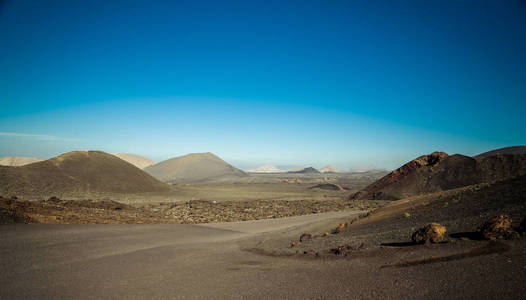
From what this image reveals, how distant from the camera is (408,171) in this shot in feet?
112

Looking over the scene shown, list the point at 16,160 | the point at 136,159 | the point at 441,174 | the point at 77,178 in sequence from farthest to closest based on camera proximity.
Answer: the point at 136,159, the point at 16,160, the point at 77,178, the point at 441,174

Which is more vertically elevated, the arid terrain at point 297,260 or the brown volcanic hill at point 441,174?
the brown volcanic hill at point 441,174

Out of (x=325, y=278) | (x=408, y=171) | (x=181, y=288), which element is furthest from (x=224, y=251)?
(x=408, y=171)

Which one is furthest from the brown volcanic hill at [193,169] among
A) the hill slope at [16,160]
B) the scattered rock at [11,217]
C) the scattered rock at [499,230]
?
the scattered rock at [499,230]

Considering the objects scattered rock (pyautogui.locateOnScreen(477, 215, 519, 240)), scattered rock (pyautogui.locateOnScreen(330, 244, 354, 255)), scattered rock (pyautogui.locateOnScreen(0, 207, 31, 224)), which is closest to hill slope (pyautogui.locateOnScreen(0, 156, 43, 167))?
scattered rock (pyautogui.locateOnScreen(0, 207, 31, 224))

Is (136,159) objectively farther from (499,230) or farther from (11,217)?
(499,230)

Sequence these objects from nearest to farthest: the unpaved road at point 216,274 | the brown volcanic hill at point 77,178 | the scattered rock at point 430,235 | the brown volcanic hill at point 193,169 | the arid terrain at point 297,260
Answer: the unpaved road at point 216,274, the arid terrain at point 297,260, the scattered rock at point 430,235, the brown volcanic hill at point 77,178, the brown volcanic hill at point 193,169

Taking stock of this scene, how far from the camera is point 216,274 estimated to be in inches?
209

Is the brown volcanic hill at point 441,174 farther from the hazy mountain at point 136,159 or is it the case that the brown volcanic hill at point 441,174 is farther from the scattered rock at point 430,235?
the hazy mountain at point 136,159

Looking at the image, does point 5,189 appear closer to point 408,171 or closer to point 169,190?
point 169,190

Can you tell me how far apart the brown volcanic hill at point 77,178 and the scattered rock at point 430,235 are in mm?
35518

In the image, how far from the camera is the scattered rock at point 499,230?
4.63m

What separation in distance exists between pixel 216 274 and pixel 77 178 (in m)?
38.0

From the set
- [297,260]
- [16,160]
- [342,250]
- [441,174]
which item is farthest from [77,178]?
[16,160]
